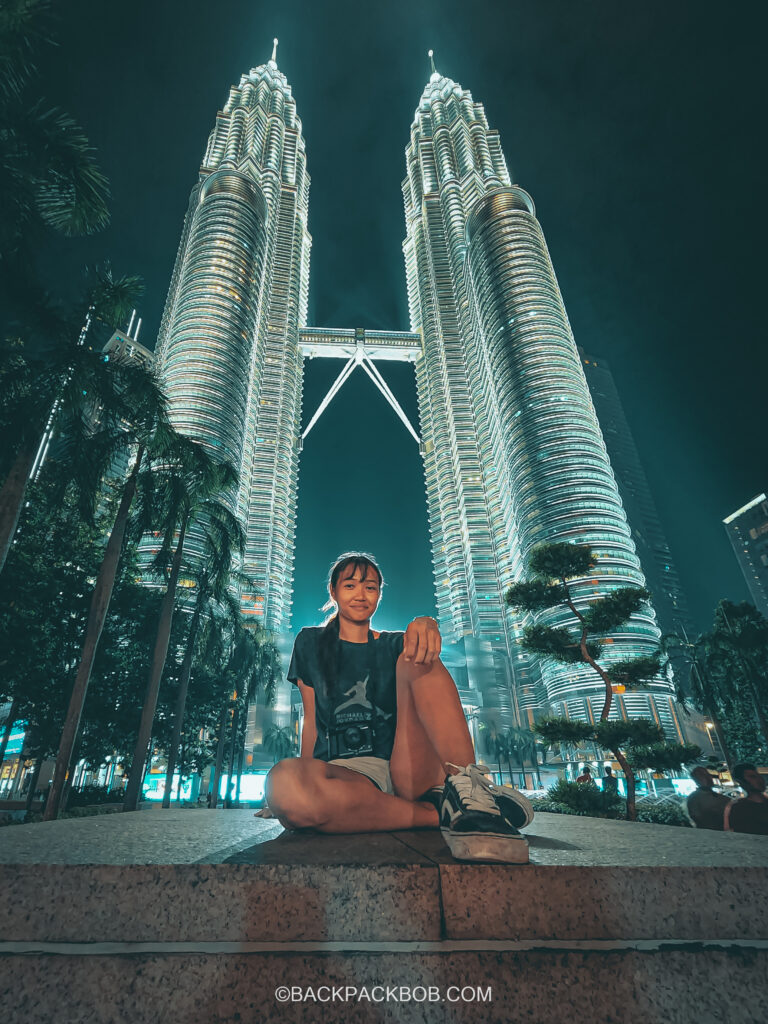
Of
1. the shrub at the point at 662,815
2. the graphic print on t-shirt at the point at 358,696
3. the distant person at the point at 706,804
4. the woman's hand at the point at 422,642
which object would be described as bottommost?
the shrub at the point at 662,815

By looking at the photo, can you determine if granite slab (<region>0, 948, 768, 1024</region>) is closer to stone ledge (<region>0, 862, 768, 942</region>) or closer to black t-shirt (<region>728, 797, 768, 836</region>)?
stone ledge (<region>0, 862, 768, 942</region>)

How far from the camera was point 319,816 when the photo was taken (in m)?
2.60

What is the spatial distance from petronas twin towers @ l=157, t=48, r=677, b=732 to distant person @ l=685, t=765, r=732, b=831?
7441 cm

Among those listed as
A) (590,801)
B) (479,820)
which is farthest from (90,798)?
(479,820)

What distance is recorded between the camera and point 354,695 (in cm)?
338

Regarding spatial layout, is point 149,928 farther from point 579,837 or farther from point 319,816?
point 579,837

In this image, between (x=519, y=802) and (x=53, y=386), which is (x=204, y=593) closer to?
(x=53, y=386)

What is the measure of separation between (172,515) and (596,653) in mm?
15657

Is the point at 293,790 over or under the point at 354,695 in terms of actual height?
under

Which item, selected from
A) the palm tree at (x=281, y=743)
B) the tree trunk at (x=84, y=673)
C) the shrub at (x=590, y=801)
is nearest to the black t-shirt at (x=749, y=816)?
the shrub at (x=590, y=801)

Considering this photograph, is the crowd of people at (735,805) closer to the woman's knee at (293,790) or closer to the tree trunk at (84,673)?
the woman's knee at (293,790)

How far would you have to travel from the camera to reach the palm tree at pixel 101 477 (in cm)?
1241

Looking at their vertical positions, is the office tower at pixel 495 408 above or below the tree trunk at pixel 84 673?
above

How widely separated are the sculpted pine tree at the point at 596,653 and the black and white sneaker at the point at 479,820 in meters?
13.4
